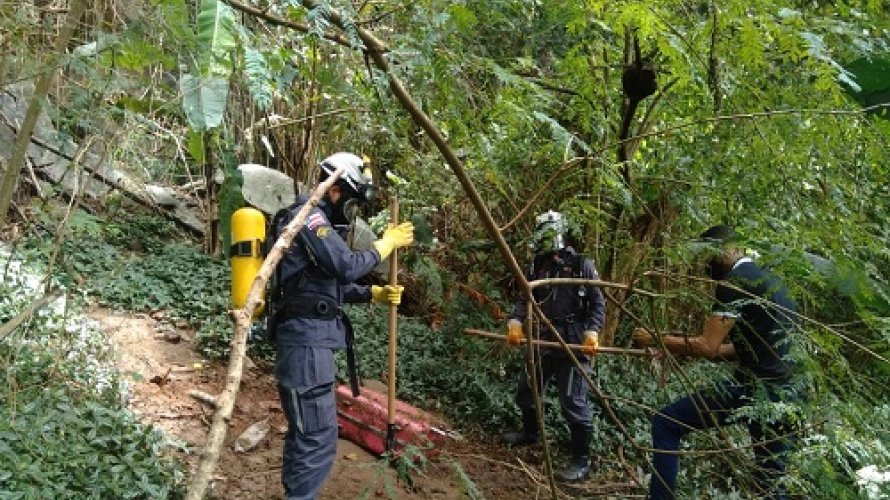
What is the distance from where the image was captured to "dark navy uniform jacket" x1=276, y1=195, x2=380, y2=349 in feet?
13.4

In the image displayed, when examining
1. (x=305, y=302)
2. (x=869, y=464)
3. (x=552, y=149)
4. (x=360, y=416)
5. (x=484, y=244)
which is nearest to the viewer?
(x=869, y=464)

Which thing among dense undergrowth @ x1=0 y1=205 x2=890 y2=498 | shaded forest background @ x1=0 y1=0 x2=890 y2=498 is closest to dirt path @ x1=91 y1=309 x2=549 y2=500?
dense undergrowth @ x1=0 y1=205 x2=890 y2=498

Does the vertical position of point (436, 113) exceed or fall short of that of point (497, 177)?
it exceeds it

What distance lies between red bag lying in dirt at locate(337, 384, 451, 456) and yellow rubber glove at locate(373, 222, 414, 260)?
1.48 m

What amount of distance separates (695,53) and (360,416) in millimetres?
3588

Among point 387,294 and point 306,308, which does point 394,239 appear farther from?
point 306,308

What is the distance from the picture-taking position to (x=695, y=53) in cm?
385

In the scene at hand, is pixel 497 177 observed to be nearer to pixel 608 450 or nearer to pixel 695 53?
pixel 695 53

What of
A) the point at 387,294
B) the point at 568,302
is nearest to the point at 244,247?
the point at 387,294

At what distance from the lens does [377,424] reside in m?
5.74

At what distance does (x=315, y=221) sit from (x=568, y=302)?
2.70 m

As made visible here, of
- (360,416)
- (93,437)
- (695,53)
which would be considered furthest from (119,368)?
(695,53)

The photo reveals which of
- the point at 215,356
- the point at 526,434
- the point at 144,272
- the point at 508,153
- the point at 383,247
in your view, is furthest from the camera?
the point at 144,272

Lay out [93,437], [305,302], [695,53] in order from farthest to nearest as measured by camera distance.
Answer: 1. [93,437]
2. [305,302]
3. [695,53]
